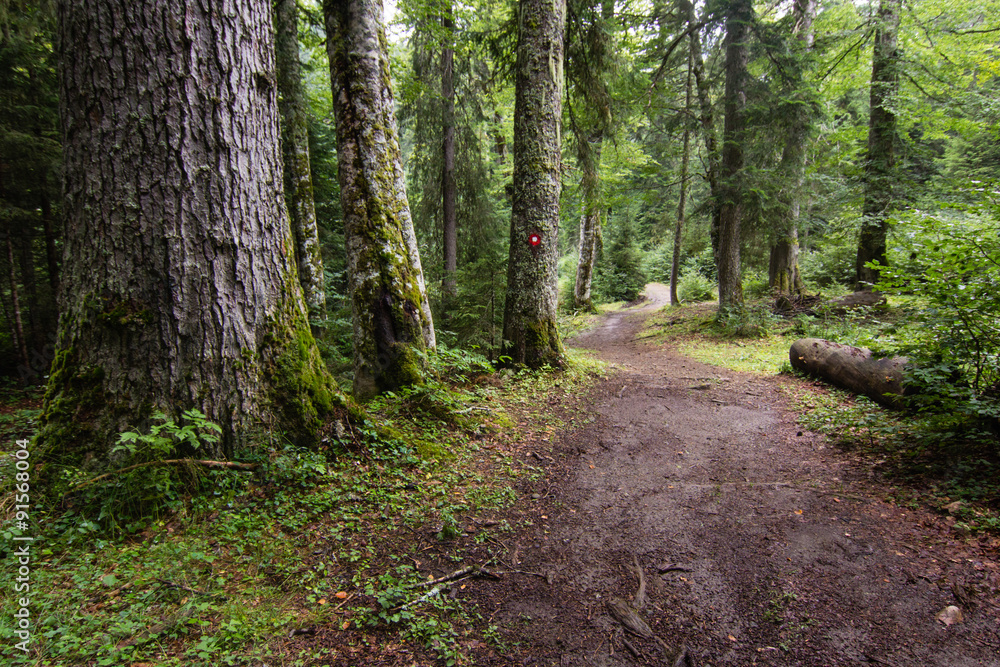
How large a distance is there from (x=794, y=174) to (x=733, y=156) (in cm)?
163

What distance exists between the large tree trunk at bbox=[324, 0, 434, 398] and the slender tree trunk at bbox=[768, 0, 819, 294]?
401 inches

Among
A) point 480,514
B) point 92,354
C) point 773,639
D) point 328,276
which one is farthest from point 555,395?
point 328,276

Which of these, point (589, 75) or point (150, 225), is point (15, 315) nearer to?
point (150, 225)

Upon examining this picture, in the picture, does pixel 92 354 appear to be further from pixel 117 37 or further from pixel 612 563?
pixel 612 563

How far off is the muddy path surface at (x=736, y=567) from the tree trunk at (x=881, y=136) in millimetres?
10077

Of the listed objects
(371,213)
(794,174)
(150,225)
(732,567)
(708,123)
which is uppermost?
(708,123)

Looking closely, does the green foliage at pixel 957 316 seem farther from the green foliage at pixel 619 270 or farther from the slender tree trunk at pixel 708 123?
the green foliage at pixel 619 270

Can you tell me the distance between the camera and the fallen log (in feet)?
17.6

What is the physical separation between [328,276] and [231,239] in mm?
9477

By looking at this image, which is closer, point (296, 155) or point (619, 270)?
point (296, 155)

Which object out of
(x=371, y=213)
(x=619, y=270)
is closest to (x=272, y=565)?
(x=371, y=213)

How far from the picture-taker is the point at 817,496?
371 cm

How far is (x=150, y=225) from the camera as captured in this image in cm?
277

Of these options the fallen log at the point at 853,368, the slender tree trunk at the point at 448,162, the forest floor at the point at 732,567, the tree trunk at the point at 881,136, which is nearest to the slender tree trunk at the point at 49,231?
the slender tree trunk at the point at 448,162
